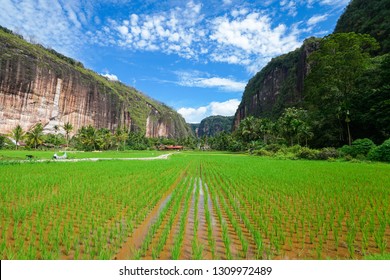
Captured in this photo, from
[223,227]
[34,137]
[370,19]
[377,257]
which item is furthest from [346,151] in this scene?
[34,137]

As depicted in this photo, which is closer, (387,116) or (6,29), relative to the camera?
(387,116)

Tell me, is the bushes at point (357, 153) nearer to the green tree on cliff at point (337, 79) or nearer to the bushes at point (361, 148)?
the bushes at point (361, 148)

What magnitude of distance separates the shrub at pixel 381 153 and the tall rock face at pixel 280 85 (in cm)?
5362

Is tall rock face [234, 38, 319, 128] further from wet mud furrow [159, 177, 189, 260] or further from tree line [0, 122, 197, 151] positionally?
wet mud furrow [159, 177, 189, 260]

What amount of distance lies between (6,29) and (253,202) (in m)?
101

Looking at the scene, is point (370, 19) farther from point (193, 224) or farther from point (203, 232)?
point (203, 232)

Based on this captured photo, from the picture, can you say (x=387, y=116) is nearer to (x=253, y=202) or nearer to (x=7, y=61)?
(x=253, y=202)

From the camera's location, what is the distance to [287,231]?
14.0 feet

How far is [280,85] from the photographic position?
9719cm

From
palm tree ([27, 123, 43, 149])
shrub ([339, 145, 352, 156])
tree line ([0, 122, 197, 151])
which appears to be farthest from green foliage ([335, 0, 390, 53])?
palm tree ([27, 123, 43, 149])

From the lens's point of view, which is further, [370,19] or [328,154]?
[370,19]

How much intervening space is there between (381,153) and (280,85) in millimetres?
86338

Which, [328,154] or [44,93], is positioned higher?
[44,93]
